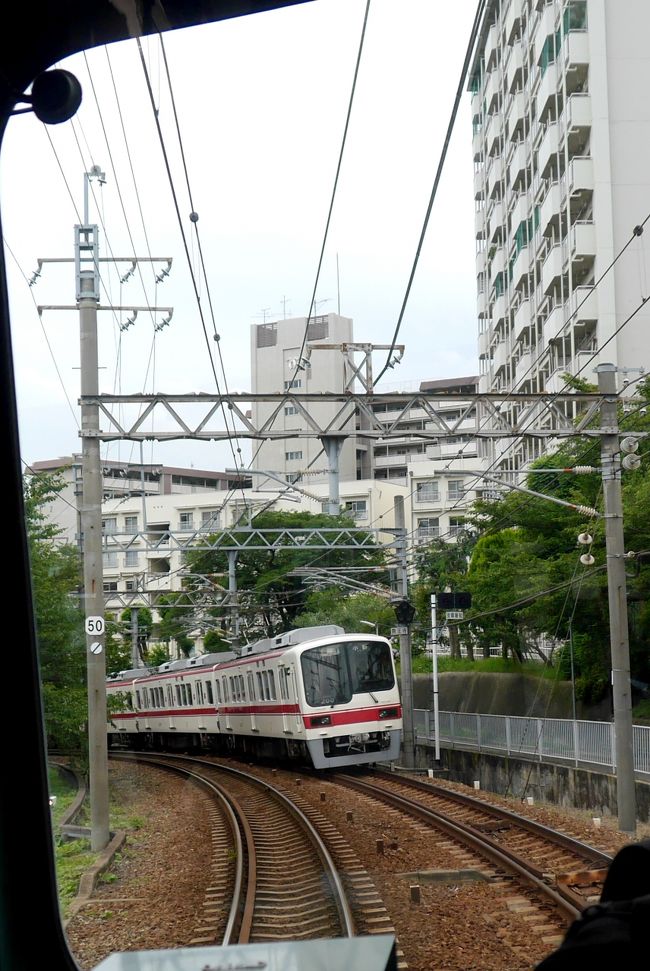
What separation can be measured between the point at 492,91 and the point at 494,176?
11.6 inches

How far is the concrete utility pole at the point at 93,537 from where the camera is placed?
3.49m

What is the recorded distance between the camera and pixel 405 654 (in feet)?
34.8

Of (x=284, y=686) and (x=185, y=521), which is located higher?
(x=185, y=521)

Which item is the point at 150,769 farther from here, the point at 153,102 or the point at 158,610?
the point at 153,102

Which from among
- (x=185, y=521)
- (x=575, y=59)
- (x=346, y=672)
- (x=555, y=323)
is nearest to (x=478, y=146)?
(x=575, y=59)

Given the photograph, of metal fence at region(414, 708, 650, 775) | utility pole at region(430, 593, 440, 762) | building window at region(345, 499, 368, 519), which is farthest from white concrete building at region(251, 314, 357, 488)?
metal fence at region(414, 708, 650, 775)

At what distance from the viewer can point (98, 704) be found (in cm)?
407

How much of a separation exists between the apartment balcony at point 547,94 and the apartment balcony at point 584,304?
0.71m

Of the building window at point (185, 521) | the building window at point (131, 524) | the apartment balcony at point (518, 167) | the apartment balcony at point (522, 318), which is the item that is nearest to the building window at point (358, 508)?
the building window at point (185, 521)

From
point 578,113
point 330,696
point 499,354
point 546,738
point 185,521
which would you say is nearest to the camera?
point 578,113

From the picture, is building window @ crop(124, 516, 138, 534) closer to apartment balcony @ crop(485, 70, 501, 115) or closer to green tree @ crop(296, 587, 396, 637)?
apartment balcony @ crop(485, 70, 501, 115)

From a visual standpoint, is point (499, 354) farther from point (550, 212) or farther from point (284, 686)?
point (284, 686)

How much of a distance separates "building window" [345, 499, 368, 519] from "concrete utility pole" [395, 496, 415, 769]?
271mm

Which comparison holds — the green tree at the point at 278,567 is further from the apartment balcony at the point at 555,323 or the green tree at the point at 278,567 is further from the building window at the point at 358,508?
the apartment balcony at the point at 555,323
